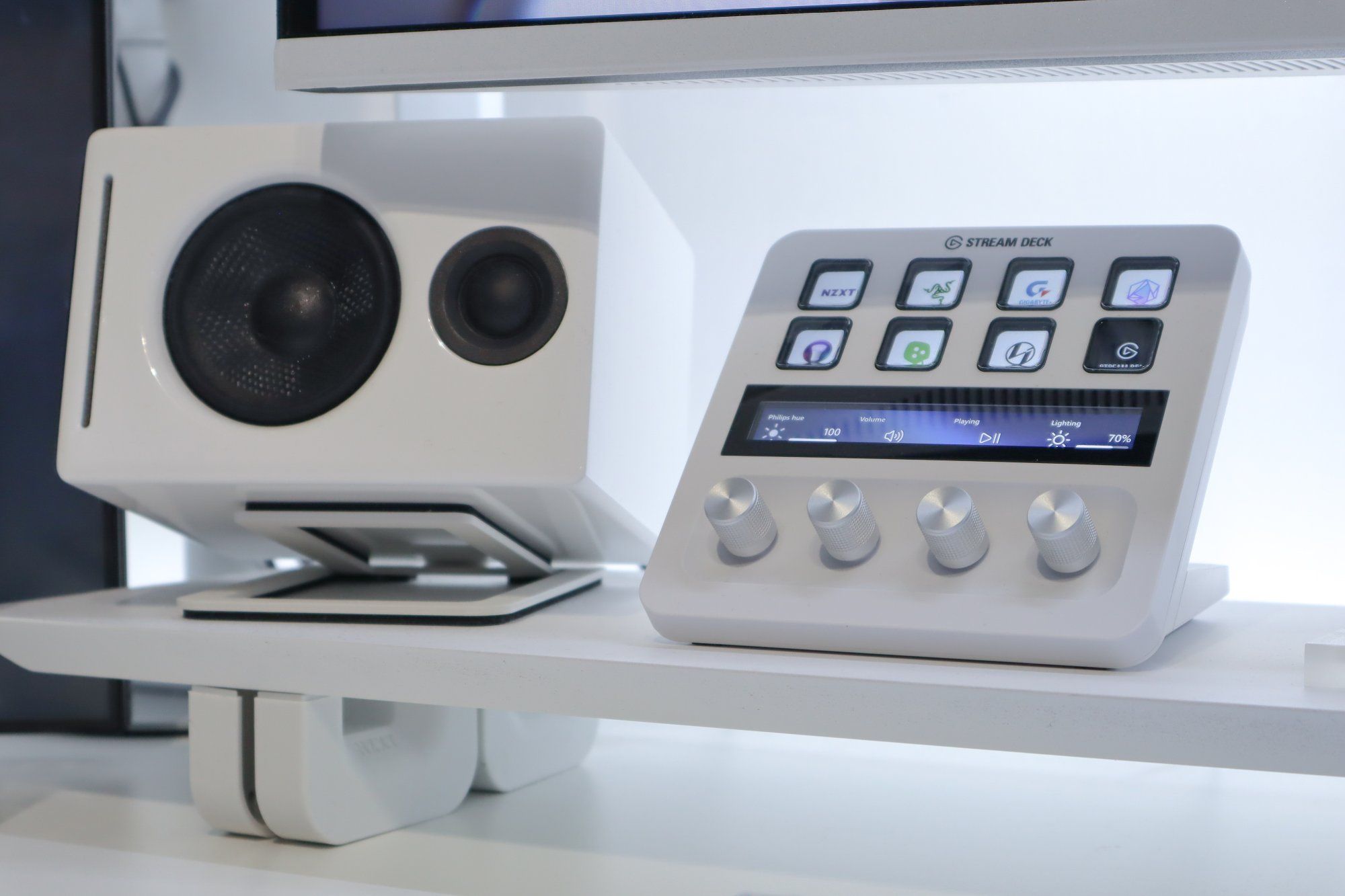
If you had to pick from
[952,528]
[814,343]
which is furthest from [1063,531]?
[814,343]

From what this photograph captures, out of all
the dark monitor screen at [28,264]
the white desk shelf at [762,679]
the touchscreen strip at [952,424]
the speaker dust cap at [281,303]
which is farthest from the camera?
the dark monitor screen at [28,264]

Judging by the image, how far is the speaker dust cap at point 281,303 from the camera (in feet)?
2.16

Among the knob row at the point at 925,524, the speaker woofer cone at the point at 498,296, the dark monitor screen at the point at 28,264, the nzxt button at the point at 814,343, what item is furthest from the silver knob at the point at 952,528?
the dark monitor screen at the point at 28,264

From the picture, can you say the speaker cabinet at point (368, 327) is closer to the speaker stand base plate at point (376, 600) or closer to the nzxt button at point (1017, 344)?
the speaker stand base plate at point (376, 600)

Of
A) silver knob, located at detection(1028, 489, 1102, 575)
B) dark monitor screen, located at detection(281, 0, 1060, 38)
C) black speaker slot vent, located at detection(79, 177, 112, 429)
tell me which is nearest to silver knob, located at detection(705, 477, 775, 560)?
silver knob, located at detection(1028, 489, 1102, 575)

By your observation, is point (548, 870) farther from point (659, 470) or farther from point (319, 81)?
point (319, 81)

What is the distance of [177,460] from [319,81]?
0.71 feet

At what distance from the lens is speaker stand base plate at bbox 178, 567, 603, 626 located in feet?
1.99

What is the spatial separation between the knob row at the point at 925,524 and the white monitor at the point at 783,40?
0.18m

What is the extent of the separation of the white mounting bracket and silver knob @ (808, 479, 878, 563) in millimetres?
258

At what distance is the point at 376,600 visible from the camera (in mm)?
640

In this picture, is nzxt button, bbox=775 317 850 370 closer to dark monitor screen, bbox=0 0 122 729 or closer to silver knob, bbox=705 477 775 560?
silver knob, bbox=705 477 775 560

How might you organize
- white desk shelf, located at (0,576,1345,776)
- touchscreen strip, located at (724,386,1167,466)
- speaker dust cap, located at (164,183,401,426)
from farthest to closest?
speaker dust cap, located at (164,183,401,426) → touchscreen strip, located at (724,386,1167,466) → white desk shelf, located at (0,576,1345,776)

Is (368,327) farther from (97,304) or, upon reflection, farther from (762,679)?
(762,679)
